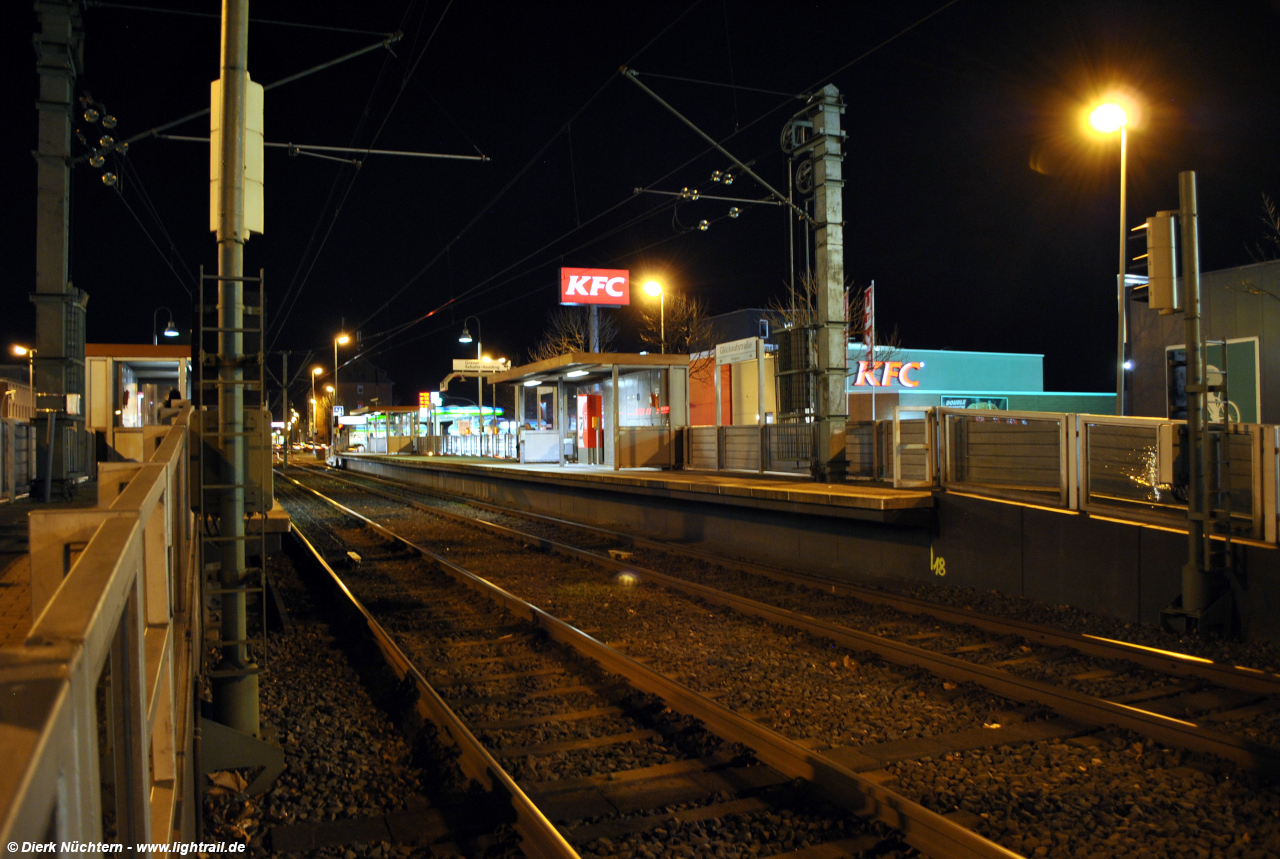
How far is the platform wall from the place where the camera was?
331 inches

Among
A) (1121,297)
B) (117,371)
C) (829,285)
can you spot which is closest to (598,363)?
(829,285)

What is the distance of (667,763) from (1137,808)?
2421 millimetres

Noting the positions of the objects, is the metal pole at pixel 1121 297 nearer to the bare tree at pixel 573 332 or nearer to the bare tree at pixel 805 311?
the bare tree at pixel 805 311

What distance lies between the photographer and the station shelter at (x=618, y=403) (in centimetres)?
2189

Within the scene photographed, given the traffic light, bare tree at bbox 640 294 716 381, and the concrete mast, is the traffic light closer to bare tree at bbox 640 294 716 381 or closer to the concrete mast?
the concrete mast

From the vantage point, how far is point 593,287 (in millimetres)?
41906

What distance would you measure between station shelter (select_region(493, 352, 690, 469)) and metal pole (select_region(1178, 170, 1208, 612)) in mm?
13813

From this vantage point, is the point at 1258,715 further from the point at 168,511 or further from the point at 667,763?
the point at 168,511

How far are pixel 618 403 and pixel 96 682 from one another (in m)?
21.4

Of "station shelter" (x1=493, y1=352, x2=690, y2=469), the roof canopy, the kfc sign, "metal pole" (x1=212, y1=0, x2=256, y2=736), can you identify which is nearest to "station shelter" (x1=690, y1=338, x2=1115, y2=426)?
the kfc sign

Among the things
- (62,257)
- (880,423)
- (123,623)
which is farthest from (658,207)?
(123,623)

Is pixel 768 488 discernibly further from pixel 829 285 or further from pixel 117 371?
pixel 117 371

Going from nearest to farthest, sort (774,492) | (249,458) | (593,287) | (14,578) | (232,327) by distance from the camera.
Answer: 1. (232,327)
2. (249,458)
3. (14,578)
4. (774,492)
5. (593,287)

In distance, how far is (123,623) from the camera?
1997 millimetres
